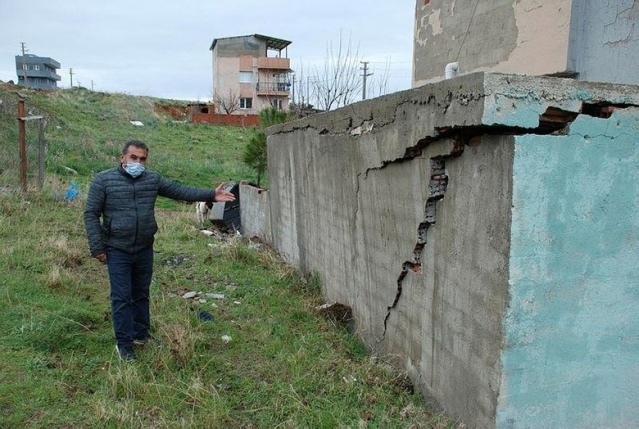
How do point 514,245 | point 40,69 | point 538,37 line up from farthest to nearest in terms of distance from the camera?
point 40,69 → point 538,37 → point 514,245

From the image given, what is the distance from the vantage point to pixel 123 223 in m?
3.87

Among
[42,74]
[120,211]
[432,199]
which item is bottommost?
[120,211]

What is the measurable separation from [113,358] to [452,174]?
290cm

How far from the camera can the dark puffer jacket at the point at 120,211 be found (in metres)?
3.80

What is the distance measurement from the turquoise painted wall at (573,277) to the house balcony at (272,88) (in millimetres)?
48115

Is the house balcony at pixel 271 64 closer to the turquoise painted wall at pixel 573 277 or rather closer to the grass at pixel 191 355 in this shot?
the grass at pixel 191 355

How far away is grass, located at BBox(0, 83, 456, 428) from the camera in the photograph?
3.12 m

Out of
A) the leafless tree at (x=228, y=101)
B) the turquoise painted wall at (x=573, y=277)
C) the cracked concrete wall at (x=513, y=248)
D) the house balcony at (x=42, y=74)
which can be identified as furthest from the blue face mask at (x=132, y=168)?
the house balcony at (x=42, y=74)

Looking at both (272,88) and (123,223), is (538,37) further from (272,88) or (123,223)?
(272,88)

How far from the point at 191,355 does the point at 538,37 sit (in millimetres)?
4553

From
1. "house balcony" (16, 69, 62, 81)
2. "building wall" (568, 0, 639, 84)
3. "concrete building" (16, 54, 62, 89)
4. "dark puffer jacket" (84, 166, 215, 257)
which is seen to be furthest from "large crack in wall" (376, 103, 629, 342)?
"house balcony" (16, 69, 62, 81)

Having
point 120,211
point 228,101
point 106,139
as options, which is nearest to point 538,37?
point 120,211

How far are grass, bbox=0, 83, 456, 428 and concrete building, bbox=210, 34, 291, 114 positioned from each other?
143 ft

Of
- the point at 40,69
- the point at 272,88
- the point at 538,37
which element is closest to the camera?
the point at 538,37
